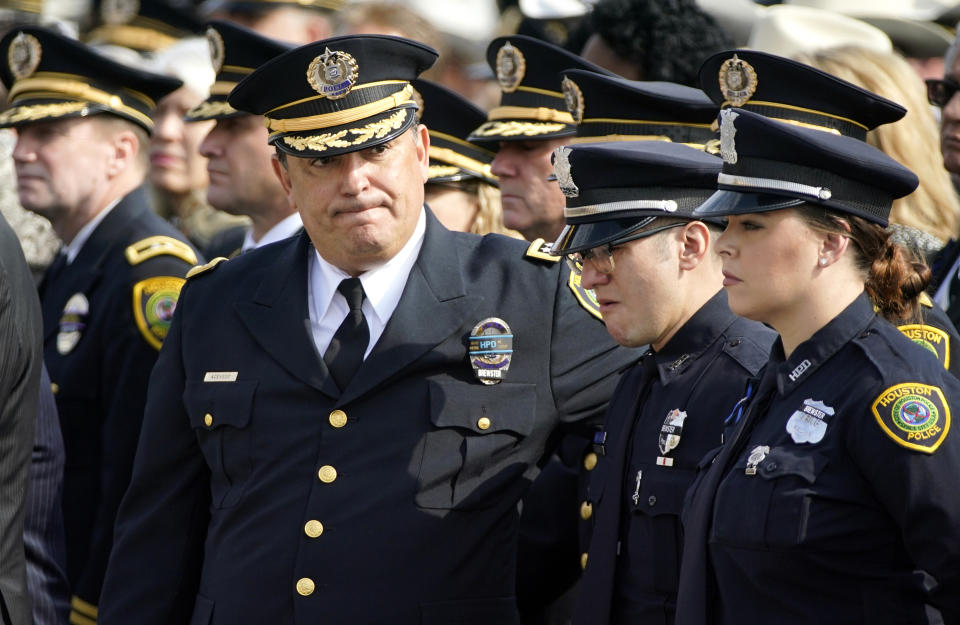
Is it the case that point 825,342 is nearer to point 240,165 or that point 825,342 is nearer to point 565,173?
point 565,173

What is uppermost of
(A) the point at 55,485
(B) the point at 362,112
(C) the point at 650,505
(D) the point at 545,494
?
(B) the point at 362,112

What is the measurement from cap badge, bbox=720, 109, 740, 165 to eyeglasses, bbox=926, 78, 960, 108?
176cm

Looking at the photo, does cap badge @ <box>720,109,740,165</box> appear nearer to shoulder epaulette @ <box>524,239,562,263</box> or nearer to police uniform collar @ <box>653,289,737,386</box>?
police uniform collar @ <box>653,289,737,386</box>

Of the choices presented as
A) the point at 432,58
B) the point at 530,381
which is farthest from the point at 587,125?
the point at 530,381

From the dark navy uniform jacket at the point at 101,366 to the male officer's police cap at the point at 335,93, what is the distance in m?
1.50

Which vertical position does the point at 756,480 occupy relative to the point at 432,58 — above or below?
below

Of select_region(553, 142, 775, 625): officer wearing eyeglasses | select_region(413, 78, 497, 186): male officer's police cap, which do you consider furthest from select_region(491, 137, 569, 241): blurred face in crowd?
select_region(553, 142, 775, 625): officer wearing eyeglasses

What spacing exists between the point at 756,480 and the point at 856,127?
3.86 ft

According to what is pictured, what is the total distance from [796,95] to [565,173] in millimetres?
687

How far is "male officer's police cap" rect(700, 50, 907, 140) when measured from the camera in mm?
3817

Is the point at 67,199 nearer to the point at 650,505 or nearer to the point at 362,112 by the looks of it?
the point at 362,112

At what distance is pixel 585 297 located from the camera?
4316mm

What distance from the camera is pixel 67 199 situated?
6008 millimetres

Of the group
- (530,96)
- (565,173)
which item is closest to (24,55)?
(530,96)
